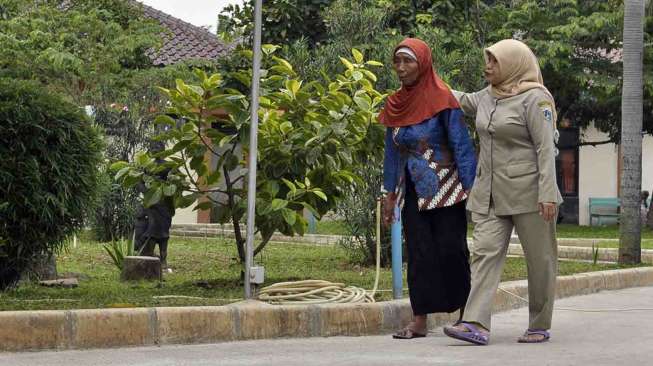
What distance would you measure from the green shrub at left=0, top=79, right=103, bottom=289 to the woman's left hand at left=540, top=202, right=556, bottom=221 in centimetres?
326

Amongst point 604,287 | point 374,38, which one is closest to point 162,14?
point 374,38

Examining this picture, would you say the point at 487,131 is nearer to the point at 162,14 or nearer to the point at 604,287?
the point at 604,287

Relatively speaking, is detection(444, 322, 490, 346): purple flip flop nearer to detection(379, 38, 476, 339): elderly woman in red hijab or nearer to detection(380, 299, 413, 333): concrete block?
detection(379, 38, 476, 339): elderly woman in red hijab

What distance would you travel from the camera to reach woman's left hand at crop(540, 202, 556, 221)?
301 inches

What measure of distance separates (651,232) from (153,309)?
72.8 ft

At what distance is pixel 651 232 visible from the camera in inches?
1120

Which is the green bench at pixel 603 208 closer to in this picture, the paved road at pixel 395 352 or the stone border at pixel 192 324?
the stone border at pixel 192 324

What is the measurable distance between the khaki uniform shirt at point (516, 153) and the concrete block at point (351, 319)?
3.71 feet

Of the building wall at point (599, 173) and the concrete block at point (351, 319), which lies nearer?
the concrete block at point (351, 319)

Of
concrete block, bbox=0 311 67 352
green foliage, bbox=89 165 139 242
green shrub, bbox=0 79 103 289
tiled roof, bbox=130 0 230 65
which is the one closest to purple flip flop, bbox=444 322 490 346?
concrete block, bbox=0 311 67 352

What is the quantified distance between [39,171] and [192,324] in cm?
177

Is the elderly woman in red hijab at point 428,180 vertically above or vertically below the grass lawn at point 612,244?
above

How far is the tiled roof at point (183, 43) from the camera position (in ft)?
99.7

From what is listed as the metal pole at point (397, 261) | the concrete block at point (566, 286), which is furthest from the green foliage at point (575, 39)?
the metal pole at point (397, 261)
